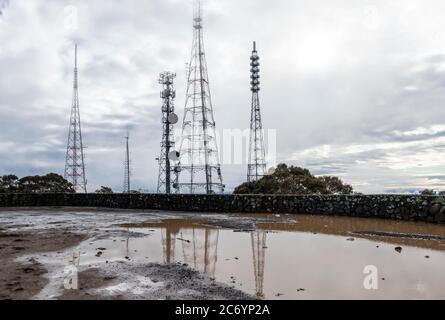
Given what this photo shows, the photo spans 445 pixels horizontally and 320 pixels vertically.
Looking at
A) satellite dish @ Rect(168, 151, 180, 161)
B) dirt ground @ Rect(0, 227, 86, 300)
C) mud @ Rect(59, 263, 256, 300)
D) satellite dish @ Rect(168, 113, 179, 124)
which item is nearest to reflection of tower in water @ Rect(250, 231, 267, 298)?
mud @ Rect(59, 263, 256, 300)

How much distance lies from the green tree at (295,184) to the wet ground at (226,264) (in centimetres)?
1352

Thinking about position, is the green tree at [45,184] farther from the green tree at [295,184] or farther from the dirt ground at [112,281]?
the dirt ground at [112,281]

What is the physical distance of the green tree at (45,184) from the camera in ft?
105

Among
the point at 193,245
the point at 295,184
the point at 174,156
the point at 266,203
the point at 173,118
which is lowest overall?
the point at 193,245

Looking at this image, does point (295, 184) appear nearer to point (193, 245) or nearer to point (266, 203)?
point (266, 203)

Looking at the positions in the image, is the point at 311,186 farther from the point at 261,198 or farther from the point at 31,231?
the point at 31,231

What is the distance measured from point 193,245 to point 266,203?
10.7 metres

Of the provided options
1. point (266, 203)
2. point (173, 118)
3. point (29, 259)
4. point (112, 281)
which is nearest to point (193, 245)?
point (29, 259)

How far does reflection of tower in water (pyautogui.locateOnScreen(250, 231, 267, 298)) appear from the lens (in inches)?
207

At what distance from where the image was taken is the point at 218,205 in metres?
20.5

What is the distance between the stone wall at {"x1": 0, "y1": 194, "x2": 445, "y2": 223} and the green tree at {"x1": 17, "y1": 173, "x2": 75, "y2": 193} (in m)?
5.80

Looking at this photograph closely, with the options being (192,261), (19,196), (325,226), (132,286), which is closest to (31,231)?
(192,261)

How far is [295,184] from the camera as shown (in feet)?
84.7
